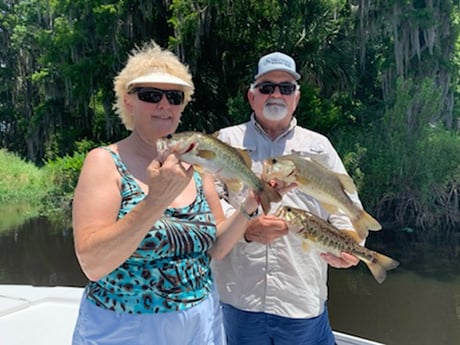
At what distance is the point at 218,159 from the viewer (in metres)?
1.95

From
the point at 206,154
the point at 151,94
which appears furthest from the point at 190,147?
the point at 151,94

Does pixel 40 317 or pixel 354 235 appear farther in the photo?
pixel 40 317

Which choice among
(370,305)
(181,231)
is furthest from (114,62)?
(181,231)

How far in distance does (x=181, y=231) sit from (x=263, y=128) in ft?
3.54

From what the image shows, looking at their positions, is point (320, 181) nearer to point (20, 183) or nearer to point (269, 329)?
point (269, 329)

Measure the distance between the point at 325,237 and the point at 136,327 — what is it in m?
1.09

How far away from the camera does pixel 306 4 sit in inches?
656

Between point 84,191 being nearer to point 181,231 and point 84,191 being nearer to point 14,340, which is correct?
point 181,231

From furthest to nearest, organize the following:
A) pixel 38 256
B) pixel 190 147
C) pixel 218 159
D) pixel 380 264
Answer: pixel 38 256 → pixel 380 264 → pixel 218 159 → pixel 190 147

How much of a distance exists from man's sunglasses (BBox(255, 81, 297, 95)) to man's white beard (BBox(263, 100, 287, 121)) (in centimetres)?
6

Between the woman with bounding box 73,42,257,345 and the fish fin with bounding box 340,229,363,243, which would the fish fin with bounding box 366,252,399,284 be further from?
the woman with bounding box 73,42,257,345

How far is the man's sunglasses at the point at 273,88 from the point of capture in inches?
106

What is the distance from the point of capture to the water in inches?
338

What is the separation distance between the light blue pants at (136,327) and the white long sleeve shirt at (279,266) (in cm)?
72
